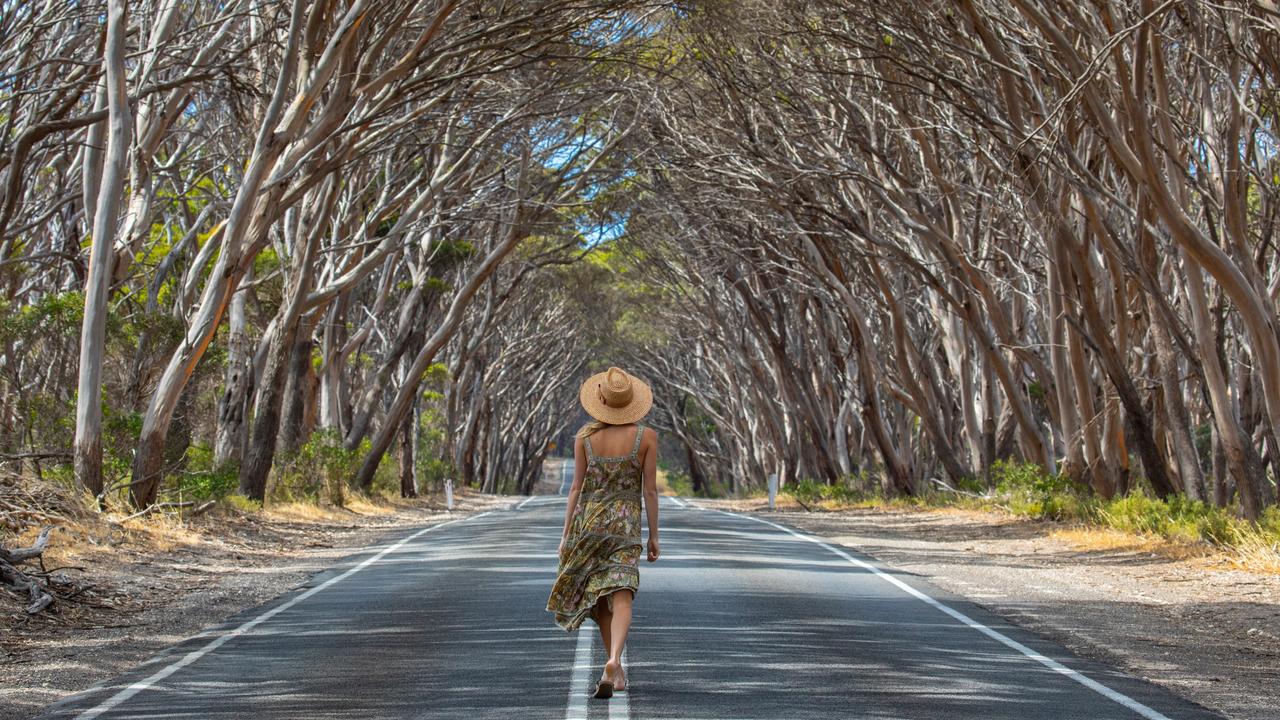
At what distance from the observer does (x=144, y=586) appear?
1295 cm

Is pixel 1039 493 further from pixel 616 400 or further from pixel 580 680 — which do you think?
pixel 616 400

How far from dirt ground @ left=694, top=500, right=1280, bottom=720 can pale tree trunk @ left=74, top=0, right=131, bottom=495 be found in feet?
29.8

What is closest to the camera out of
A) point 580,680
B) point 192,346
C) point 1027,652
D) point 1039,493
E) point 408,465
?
point 580,680

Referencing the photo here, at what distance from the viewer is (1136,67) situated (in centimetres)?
1359

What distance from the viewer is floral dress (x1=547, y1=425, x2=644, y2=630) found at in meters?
7.55

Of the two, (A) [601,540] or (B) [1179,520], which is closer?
(A) [601,540]

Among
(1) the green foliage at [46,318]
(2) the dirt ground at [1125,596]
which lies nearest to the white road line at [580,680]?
(2) the dirt ground at [1125,596]

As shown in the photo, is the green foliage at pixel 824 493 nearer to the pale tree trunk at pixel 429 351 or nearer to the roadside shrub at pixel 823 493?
the roadside shrub at pixel 823 493

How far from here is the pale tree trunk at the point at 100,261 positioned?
639 inches

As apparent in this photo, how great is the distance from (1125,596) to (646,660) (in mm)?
5999

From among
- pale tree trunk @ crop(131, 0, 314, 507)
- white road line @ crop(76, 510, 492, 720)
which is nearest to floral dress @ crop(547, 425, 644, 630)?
white road line @ crop(76, 510, 492, 720)

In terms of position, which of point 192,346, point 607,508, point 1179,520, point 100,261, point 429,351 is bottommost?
point 1179,520

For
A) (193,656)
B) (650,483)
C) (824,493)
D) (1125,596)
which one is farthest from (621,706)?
(824,493)

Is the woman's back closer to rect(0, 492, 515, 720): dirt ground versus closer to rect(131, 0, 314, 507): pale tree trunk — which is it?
rect(0, 492, 515, 720): dirt ground
